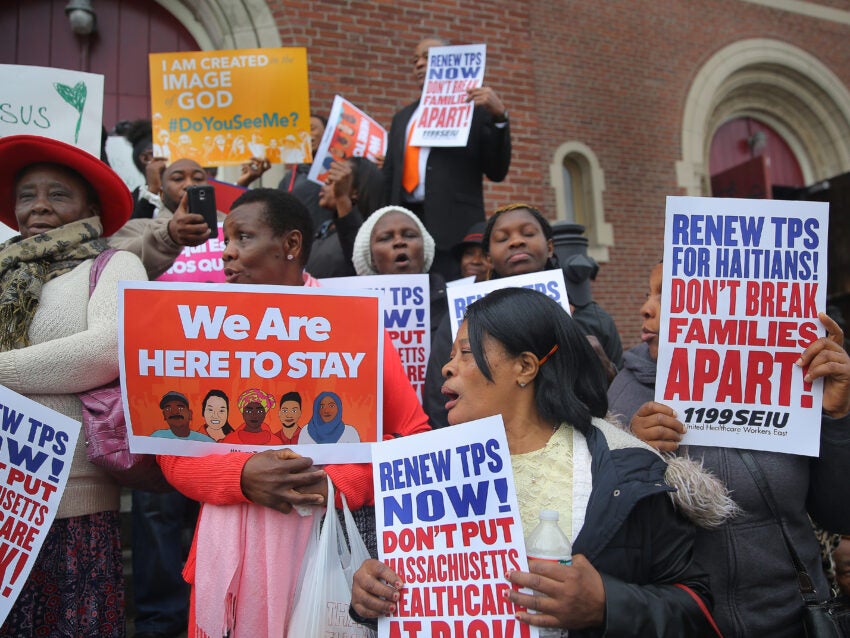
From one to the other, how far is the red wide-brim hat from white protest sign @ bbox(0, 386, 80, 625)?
0.86 metres

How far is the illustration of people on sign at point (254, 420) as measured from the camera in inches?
74.4

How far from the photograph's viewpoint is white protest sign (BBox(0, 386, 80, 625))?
1.96m

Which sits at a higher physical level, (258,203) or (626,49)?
(626,49)

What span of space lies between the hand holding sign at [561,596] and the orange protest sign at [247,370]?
1.96ft

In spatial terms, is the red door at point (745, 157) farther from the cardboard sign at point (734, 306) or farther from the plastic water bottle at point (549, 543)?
the plastic water bottle at point (549, 543)

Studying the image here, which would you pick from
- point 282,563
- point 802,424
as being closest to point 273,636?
point 282,563

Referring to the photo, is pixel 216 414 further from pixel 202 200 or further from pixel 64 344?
pixel 202 200

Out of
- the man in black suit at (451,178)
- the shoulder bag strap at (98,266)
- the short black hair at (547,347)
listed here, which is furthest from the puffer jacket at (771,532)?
the man in black suit at (451,178)

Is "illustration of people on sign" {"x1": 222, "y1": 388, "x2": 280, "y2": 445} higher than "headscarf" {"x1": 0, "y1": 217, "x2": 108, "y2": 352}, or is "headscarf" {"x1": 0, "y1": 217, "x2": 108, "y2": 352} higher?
"headscarf" {"x1": 0, "y1": 217, "x2": 108, "y2": 352}

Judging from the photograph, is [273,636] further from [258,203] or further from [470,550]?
[258,203]

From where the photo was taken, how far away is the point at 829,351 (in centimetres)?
193

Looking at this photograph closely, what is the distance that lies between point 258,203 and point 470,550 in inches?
50.4

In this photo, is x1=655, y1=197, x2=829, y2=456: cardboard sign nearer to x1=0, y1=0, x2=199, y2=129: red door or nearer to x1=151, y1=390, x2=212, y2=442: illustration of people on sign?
x1=151, y1=390, x2=212, y2=442: illustration of people on sign

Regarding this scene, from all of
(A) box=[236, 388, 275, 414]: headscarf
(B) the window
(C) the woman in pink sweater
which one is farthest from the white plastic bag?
(B) the window
